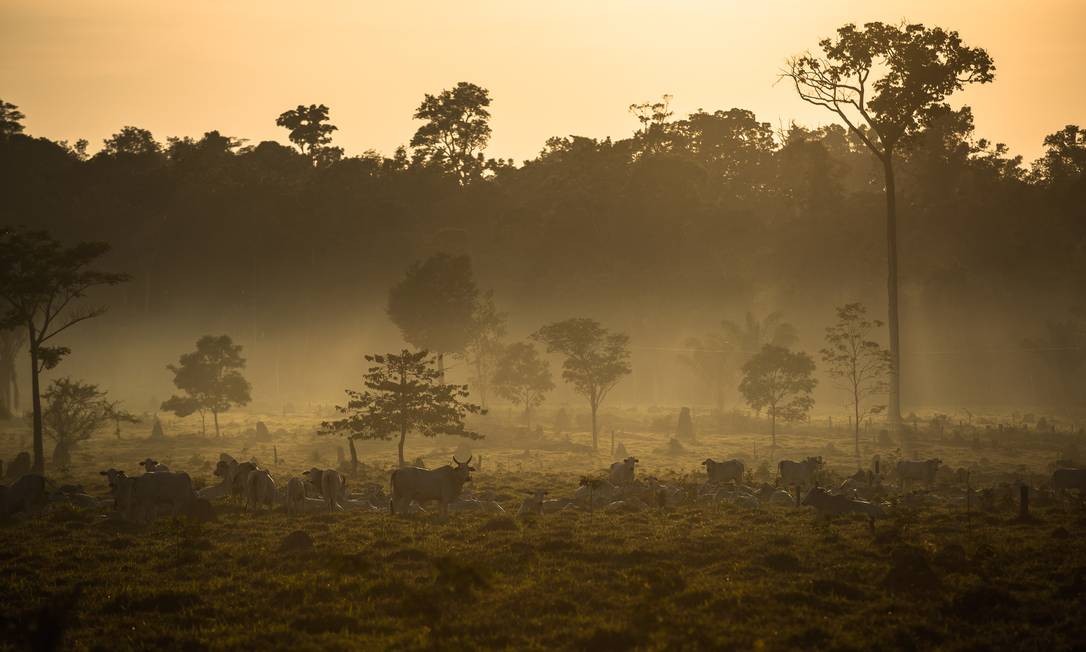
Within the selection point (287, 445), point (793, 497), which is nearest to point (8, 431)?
point (287, 445)

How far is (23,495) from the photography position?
29.9 m

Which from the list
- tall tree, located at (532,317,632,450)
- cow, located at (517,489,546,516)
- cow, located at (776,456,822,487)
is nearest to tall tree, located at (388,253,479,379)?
tall tree, located at (532,317,632,450)

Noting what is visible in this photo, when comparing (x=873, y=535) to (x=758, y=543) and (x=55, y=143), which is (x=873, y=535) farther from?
(x=55, y=143)

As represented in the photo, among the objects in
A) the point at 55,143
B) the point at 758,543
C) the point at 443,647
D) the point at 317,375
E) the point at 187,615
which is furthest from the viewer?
the point at 55,143

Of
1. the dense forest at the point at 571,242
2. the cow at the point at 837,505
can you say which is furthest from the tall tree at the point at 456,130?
the cow at the point at 837,505

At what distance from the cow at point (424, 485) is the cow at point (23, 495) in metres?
11.0

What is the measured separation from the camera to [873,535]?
80.7 feet

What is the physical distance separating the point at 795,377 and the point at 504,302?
66929 mm

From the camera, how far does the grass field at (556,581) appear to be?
16641mm

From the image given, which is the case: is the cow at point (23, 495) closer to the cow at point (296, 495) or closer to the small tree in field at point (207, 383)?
the cow at point (296, 495)

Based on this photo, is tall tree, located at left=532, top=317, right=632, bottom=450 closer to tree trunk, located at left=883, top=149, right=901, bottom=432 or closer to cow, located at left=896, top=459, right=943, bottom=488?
tree trunk, located at left=883, top=149, right=901, bottom=432

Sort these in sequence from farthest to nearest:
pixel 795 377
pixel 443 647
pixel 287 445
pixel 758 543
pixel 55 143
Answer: pixel 55 143
pixel 795 377
pixel 287 445
pixel 758 543
pixel 443 647

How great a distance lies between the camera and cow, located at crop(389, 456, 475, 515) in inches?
1200

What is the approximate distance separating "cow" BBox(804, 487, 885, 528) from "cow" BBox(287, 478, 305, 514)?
624 inches
